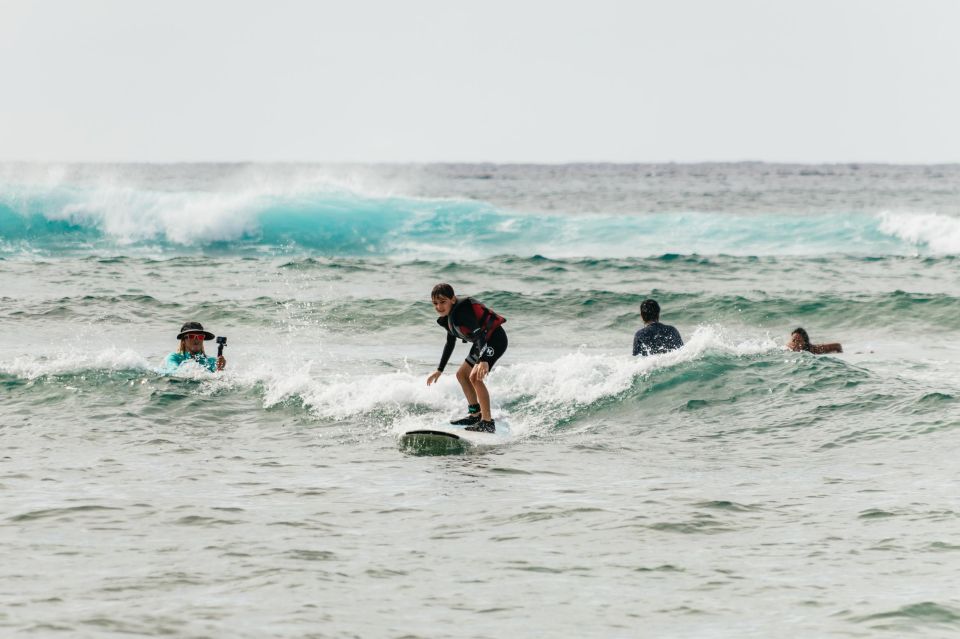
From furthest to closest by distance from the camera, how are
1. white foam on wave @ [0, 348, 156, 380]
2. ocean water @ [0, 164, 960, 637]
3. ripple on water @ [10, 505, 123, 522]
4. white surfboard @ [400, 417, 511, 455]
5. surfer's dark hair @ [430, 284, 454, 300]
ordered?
white foam on wave @ [0, 348, 156, 380]
surfer's dark hair @ [430, 284, 454, 300]
white surfboard @ [400, 417, 511, 455]
ripple on water @ [10, 505, 123, 522]
ocean water @ [0, 164, 960, 637]

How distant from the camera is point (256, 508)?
8.56 m

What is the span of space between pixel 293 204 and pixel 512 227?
335 inches

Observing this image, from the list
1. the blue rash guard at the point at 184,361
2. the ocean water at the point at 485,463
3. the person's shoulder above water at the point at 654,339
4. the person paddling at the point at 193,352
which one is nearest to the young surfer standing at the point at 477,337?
the ocean water at the point at 485,463

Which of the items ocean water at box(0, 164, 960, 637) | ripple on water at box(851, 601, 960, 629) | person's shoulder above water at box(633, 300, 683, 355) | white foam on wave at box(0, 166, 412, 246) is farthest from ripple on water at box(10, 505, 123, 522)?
white foam on wave at box(0, 166, 412, 246)

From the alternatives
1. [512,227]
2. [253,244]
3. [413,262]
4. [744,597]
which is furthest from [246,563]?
[512,227]

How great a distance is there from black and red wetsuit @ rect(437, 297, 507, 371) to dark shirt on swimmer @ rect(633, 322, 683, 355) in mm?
3544

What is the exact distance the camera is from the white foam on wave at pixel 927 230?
3969 centimetres

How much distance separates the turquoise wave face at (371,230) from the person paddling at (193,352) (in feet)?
73.8

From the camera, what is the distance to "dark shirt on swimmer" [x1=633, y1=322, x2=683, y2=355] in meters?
14.4

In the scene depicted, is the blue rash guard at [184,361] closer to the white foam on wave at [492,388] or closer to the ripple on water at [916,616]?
the white foam on wave at [492,388]

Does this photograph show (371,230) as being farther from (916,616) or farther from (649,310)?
(916,616)

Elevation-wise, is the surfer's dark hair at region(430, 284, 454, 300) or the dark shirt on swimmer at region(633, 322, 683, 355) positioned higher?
the surfer's dark hair at region(430, 284, 454, 300)

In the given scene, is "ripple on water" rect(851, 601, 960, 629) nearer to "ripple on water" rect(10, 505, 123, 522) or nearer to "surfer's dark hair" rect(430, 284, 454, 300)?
"ripple on water" rect(10, 505, 123, 522)

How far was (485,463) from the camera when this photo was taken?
10320 mm
